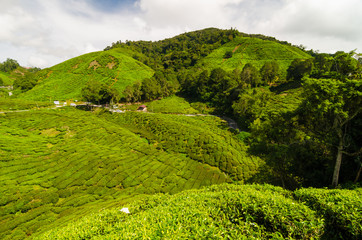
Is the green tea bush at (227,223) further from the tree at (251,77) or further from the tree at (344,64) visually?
the tree at (251,77)

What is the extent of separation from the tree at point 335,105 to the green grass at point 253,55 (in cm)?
A: 10363

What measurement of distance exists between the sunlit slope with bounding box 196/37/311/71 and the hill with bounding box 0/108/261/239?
95839 mm

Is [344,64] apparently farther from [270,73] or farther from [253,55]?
[253,55]

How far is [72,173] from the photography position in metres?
24.7

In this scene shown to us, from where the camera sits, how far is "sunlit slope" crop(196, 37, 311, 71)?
364 ft

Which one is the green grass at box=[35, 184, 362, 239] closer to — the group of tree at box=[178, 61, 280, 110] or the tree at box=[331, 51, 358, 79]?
the tree at box=[331, 51, 358, 79]

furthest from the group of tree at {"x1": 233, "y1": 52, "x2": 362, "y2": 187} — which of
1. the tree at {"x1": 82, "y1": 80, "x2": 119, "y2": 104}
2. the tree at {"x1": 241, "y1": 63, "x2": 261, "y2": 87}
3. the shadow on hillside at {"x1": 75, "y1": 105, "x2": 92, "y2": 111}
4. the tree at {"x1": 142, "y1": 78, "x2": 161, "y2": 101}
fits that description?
the shadow on hillside at {"x1": 75, "y1": 105, "x2": 92, "y2": 111}

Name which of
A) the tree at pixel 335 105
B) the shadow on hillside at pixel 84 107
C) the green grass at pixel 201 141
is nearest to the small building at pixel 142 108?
the green grass at pixel 201 141

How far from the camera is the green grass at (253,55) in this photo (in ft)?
363

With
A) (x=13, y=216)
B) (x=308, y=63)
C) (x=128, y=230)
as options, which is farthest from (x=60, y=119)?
(x=308, y=63)

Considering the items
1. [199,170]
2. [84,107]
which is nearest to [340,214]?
[199,170]

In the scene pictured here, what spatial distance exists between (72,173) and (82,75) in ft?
367

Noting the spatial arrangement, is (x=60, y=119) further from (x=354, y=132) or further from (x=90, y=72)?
(x=90, y=72)

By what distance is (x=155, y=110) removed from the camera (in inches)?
2970
